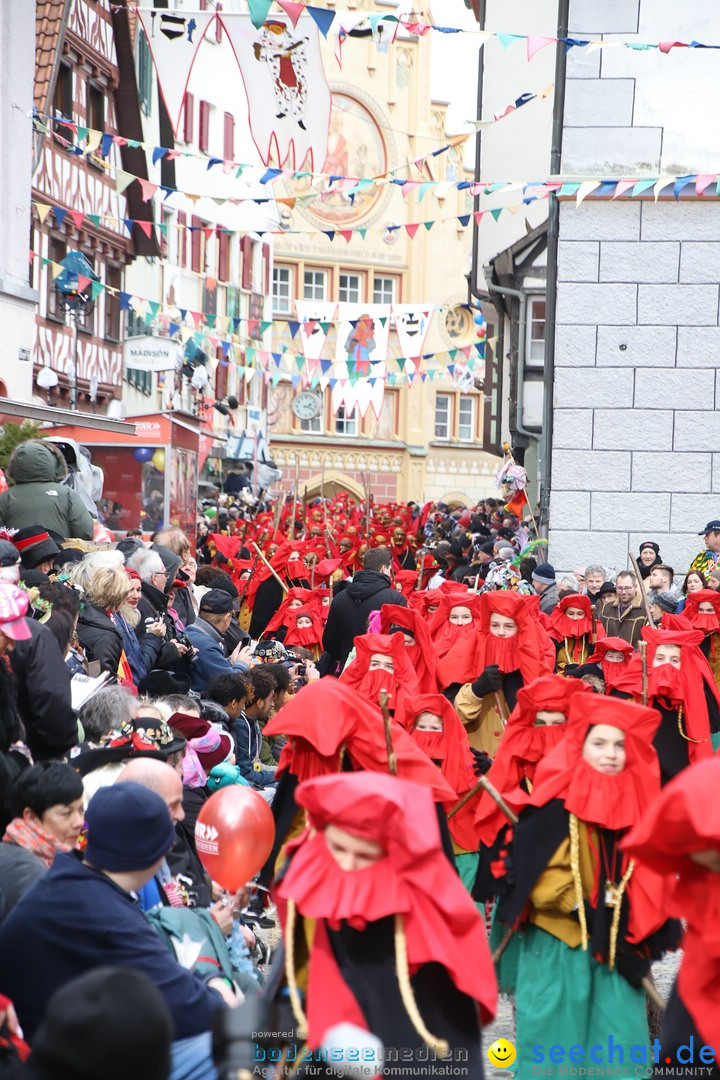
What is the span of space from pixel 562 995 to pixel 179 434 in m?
13.6

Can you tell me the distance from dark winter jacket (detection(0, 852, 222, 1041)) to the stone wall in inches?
439

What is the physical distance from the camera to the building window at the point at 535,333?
79.2ft

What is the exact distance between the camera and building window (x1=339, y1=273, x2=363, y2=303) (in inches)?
2218

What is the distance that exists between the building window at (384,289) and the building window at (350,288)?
55 centimetres

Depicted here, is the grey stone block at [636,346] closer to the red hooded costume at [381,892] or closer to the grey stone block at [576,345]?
the grey stone block at [576,345]

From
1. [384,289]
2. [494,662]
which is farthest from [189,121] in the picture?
[494,662]

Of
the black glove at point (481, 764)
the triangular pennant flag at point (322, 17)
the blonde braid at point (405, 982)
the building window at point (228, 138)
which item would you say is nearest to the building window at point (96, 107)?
the building window at point (228, 138)

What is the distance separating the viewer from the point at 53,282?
2497 cm

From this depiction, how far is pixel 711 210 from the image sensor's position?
14.9m

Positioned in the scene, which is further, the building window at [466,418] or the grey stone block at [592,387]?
the building window at [466,418]

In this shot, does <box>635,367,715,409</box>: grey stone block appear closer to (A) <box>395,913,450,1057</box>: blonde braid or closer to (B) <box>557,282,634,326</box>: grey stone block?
(B) <box>557,282,634,326</box>: grey stone block

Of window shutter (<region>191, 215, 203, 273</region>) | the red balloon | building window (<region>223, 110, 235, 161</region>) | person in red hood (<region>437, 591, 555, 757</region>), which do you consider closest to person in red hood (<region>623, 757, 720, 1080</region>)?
the red balloon

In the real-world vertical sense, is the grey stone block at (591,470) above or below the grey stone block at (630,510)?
above

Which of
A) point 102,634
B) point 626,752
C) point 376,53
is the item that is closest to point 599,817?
point 626,752
